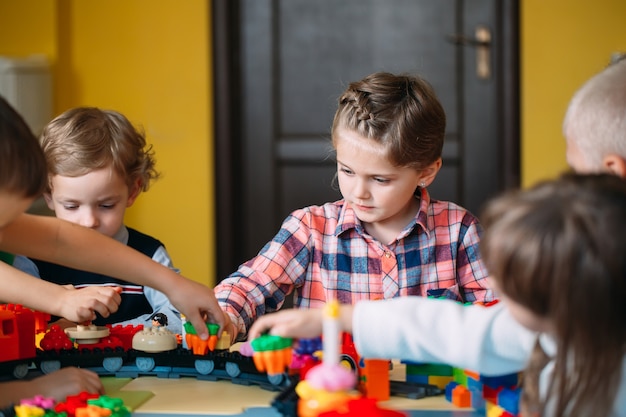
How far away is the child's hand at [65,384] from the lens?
101 cm

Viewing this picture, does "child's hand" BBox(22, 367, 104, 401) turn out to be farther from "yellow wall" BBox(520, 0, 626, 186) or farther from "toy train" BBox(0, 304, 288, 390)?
"yellow wall" BBox(520, 0, 626, 186)

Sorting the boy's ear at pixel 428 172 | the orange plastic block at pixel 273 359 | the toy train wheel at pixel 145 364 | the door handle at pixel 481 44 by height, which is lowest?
the toy train wheel at pixel 145 364

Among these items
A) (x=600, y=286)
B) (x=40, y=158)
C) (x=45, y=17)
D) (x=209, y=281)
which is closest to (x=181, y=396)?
(x=40, y=158)

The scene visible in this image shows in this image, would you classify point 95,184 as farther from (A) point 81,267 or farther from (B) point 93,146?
(A) point 81,267

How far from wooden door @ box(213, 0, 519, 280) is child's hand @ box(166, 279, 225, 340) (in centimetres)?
215

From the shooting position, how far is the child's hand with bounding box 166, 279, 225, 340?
119 centimetres

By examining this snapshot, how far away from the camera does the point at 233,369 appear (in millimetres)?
1125

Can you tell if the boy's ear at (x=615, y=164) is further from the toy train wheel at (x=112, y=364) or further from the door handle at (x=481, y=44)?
the door handle at (x=481, y=44)

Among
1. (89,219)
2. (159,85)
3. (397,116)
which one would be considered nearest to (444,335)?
(397,116)

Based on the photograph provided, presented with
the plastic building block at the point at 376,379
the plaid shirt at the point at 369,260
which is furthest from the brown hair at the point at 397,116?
the plastic building block at the point at 376,379

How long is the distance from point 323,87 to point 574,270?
9.20 feet

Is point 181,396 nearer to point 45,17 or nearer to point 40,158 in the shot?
point 40,158

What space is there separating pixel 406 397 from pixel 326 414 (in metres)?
0.26

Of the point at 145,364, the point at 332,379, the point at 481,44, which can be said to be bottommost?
the point at 145,364
